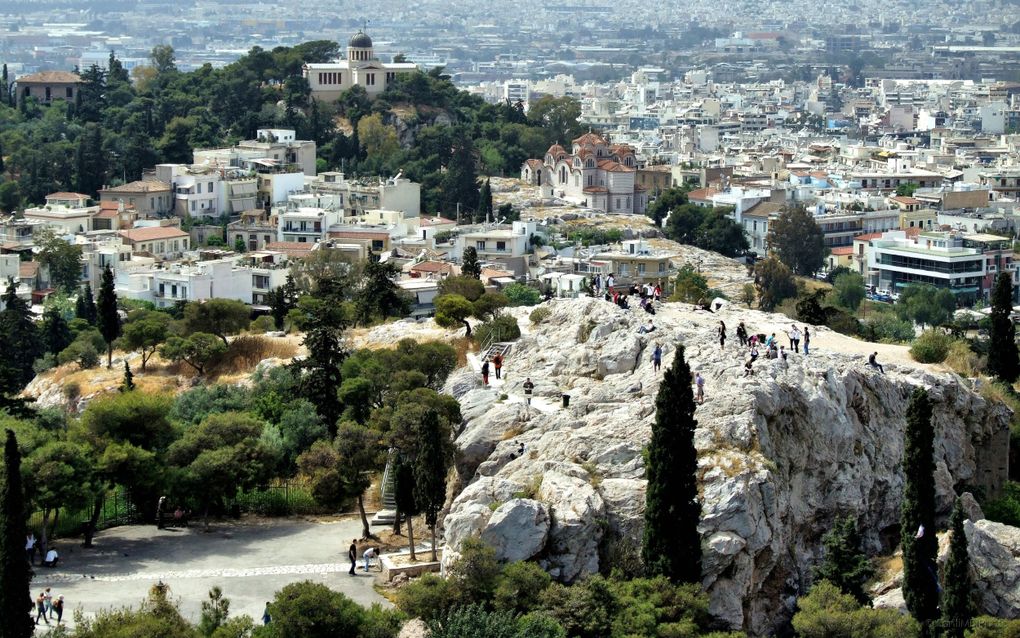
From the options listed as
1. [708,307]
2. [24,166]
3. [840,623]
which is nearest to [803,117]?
[24,166]

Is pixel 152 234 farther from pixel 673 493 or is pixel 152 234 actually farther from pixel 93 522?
pixel 673 493

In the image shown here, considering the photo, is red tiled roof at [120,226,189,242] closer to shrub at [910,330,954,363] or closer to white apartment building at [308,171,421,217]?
white apartment building at [308,171,421,217]

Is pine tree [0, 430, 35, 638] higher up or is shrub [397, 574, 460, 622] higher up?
pine tree [0, 430, 35, 638]

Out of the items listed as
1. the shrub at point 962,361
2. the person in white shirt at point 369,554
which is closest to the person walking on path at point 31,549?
the person in white shirt at point 369,554

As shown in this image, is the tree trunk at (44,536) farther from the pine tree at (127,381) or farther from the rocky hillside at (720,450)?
the pine tree at (127,381)

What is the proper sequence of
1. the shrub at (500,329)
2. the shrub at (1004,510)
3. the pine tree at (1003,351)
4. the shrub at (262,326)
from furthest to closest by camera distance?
1. the shrub at (262,326)
2. the shrub at (500,329)
3. the pine tree at (1003,351)
4. the shrub at (1004,510)

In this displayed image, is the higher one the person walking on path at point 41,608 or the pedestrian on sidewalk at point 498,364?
the pedestrian on sidewalk at point 498,364

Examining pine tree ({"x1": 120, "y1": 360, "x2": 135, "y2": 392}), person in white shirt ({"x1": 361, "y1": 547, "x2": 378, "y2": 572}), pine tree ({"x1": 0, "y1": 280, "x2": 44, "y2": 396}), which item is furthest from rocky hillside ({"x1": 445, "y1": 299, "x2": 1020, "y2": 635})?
pine tree ({"x1": 0, "y1": 280, "x2": 44, "y2": 396})
